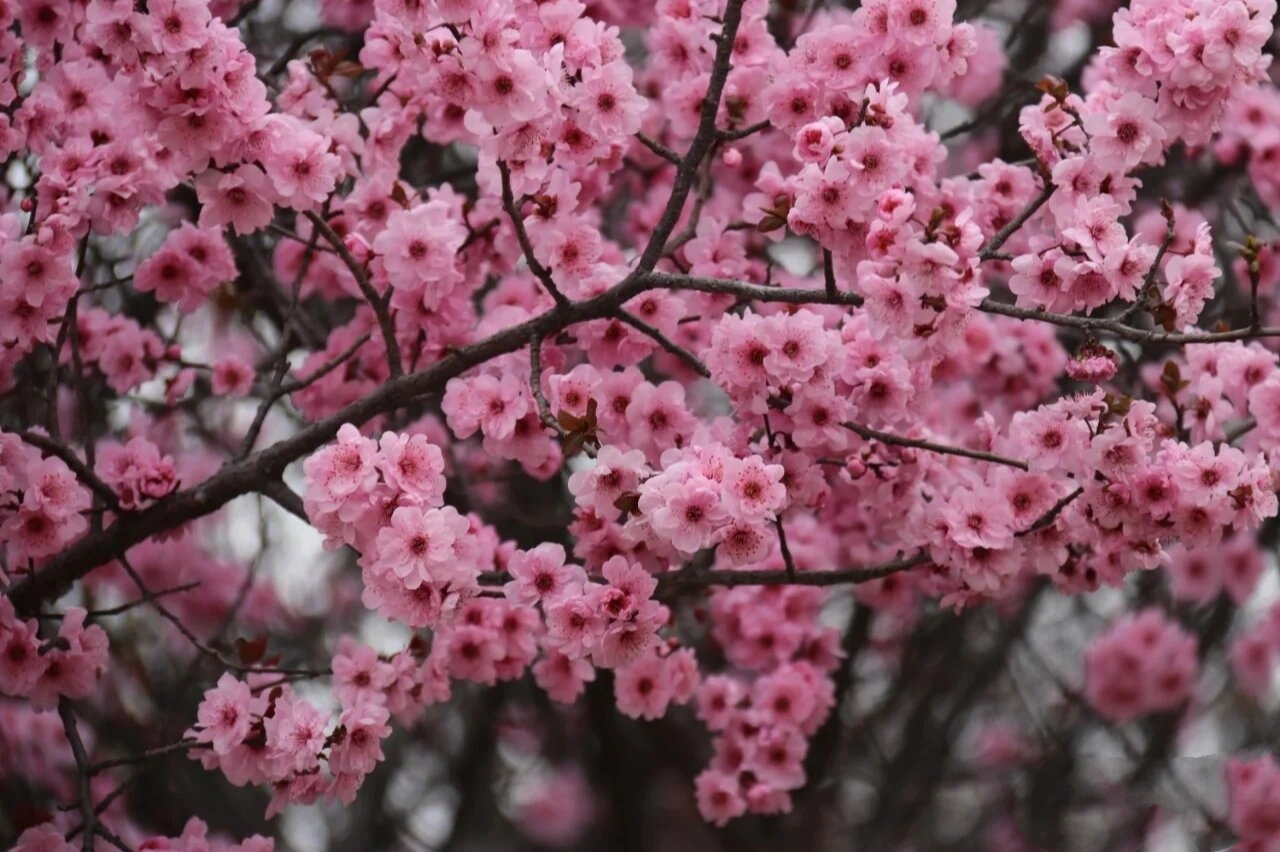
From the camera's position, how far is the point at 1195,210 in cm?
490

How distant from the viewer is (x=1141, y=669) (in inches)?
210

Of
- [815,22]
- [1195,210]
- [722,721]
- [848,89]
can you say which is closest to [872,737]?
[722,721]

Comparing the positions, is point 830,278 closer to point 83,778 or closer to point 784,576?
point 784,576

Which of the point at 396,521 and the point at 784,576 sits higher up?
the point at 784,576

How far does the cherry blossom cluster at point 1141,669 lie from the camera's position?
5309mm

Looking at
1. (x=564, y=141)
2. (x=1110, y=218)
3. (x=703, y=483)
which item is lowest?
(x=703, y=483)

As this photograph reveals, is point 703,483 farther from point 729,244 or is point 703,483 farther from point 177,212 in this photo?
point 177,212

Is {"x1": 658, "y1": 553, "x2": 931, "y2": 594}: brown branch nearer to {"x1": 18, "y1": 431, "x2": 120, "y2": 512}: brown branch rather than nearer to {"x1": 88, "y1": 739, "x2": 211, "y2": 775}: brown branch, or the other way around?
{"x1": 88, "y1": 739, "x2": 211, "y2": 775}: brown branch

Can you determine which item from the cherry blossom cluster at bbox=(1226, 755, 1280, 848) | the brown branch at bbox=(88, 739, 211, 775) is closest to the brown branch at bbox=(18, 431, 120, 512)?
the brown branch at bbox=(88, 739, 211, 775)

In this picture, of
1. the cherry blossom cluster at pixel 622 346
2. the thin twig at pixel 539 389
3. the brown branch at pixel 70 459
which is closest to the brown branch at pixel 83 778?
the cherry blossom cluster at pixel 622 346

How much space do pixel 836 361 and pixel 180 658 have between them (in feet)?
11.8

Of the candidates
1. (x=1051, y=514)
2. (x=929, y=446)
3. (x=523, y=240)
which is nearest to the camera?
(x=523, y=240)

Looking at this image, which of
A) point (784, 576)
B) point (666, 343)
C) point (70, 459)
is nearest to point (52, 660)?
point (70, 459)

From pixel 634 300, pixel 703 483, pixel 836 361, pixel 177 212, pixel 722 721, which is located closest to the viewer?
pixel 703 483
